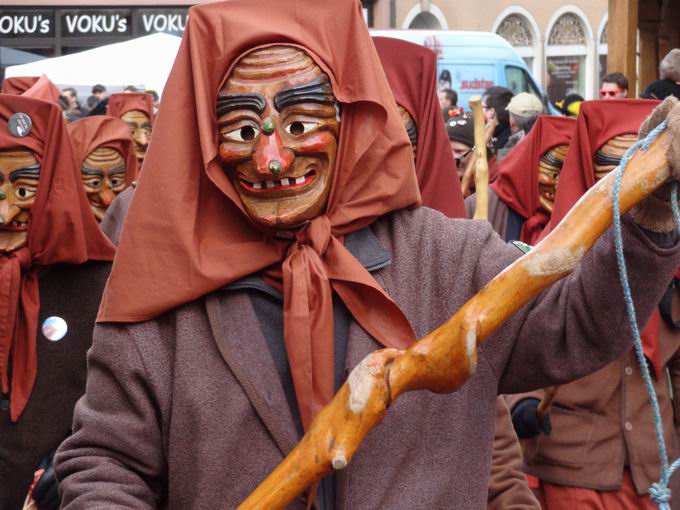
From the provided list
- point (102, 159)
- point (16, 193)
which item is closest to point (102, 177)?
point (102, 159)

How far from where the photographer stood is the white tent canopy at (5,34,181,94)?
1628 centimetres

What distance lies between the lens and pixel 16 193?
208 inches

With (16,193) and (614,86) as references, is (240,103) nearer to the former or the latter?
(16,193)

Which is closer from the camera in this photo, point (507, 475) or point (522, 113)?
point (507, 475)

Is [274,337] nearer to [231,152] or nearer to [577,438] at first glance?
[231,152]

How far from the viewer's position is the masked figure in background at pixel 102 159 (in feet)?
24.9

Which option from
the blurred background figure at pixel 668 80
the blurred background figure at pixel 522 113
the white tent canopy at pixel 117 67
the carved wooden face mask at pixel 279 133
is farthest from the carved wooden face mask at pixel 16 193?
the white tent canopy at pixel 117 67

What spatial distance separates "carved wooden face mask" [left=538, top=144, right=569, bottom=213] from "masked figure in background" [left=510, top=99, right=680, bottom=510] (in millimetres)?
1735

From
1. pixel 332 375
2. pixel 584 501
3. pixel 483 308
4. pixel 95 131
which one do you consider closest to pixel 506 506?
pixel 584 501

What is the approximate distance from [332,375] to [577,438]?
2.17 metres

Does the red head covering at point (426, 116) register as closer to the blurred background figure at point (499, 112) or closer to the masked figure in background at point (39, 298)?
the masked figure in background at point (39, 298)

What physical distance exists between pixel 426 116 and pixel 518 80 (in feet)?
43.7

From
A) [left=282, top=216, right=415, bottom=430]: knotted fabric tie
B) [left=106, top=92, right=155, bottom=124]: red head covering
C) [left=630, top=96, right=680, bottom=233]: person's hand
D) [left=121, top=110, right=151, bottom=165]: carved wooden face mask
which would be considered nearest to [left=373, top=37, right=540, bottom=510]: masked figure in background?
[left=282, top=216, right=415, bottom=430]: knotted fabric tie

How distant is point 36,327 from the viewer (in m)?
5.14
